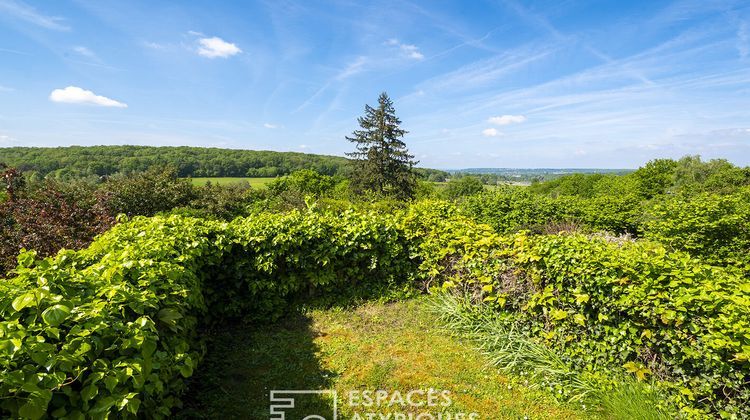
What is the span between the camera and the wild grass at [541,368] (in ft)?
10.4

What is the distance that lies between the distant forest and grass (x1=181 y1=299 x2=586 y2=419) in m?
9.26

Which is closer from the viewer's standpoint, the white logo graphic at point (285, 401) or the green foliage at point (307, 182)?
the white logo graphic at point (285, 401)

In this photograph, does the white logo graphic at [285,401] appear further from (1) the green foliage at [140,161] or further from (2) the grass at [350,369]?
(1) the green foliage at [140,161]

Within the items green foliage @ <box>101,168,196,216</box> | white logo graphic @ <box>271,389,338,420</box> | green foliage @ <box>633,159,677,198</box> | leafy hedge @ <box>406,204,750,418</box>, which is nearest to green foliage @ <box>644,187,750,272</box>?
leafy hedge @ <box>406,204,750,418</box>

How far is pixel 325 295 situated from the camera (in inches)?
236

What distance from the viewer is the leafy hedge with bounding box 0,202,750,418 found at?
1643mm

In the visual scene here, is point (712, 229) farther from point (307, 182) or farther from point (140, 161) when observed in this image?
point (140, 161)

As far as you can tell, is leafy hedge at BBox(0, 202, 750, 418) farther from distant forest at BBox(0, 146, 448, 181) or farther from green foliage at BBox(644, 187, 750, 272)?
distant forest at BBox(0, 146, 448, 181)

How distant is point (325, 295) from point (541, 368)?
3498mm

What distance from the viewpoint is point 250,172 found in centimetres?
5525

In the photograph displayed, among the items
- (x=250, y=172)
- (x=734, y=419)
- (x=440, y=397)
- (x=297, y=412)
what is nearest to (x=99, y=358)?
(x=297, y=412)

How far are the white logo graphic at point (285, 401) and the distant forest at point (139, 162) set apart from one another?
10281 mm

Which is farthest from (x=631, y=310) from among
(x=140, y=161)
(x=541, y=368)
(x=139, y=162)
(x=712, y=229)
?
(x=140, y=161)

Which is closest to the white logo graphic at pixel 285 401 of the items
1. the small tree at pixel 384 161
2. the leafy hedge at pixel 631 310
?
the leafy hedge at pixel 631 310
